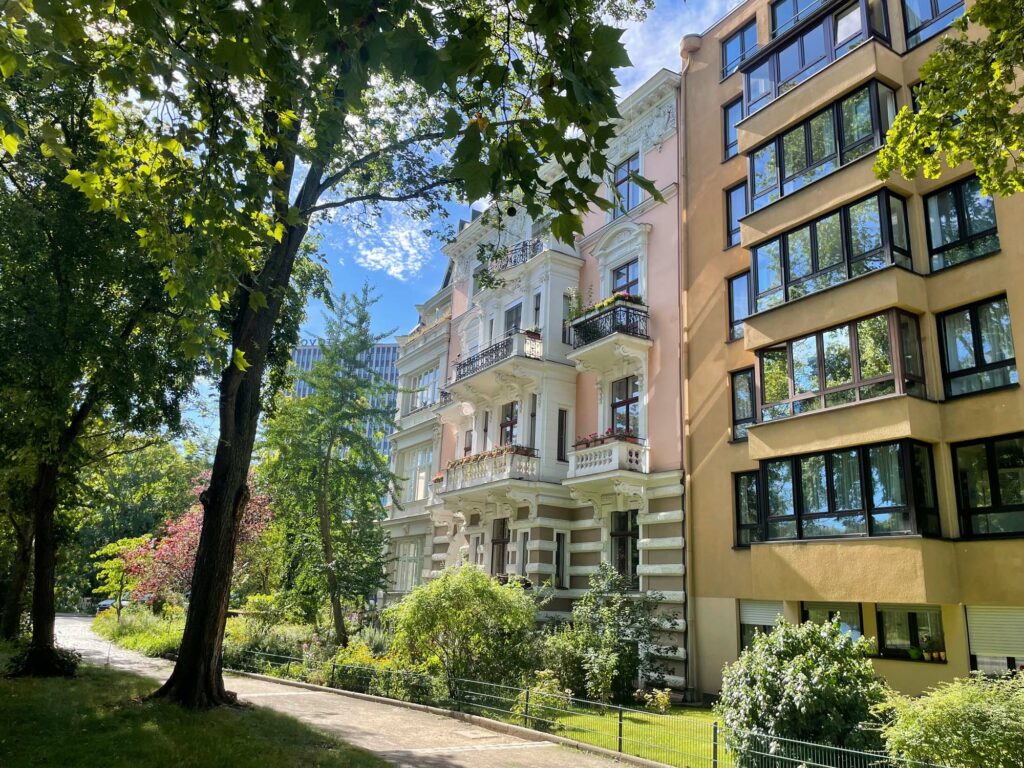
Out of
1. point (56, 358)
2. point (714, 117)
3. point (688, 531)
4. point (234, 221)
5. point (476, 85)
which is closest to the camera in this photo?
point (476, 85)

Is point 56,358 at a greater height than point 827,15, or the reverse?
point 827,15

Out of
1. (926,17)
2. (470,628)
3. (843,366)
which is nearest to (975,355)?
(843,366)

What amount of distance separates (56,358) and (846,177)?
55.2 ft

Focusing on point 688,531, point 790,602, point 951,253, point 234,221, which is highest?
point 951,253

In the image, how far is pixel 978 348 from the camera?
14.7m

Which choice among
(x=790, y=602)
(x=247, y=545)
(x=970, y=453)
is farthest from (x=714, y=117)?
(x=247, y=545)

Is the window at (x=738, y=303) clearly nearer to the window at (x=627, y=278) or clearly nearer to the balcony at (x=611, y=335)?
the balcony at (x=611, y=335)

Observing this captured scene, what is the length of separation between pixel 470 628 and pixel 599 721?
415cm

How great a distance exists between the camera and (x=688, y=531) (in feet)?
64.6

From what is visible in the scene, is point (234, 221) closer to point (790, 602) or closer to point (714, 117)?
point (790, 602)

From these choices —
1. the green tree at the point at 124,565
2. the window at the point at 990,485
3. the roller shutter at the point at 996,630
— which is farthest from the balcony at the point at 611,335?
the green tree at the point at 124,565

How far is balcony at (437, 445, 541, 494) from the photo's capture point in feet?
80.7

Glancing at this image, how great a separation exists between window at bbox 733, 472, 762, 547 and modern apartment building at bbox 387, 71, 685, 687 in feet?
5.78

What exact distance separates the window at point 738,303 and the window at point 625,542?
633 cm
